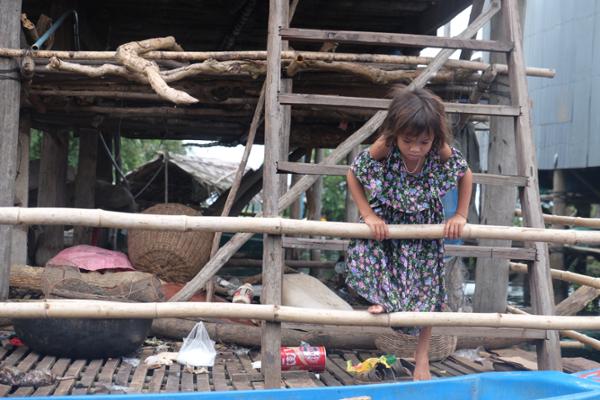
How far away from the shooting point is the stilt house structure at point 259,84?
354cm

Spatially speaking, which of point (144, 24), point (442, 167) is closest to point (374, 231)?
point (442, 167)

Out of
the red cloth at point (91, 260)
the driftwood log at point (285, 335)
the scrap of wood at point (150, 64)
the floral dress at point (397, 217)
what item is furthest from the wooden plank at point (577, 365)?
the red cloth at point (91, 260)

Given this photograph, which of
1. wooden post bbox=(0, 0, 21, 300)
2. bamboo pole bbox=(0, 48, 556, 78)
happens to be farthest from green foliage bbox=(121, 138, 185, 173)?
bamboo pole bbox=(0, 48, 556, 78)

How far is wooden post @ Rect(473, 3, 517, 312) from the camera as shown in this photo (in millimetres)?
4660

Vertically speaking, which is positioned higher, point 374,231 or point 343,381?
point 374,231

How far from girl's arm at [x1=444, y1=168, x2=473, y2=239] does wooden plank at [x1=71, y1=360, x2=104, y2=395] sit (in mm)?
1833

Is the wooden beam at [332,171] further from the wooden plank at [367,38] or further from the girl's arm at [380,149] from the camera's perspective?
the wooden plank at [367,38]

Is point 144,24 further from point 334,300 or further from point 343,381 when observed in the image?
point 343,381

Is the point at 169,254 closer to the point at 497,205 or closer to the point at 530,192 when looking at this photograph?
the point at 497,205

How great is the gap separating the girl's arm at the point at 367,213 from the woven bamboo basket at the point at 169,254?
2902 mm

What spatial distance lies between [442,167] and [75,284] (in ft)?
7.92

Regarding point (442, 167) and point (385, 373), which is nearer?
point (442, 167)

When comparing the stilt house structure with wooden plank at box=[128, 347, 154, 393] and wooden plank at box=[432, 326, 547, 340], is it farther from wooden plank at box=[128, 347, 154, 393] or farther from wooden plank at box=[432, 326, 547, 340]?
wooden plank at box=[128, 347, 154, 393]

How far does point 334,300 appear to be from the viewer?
4.74m
